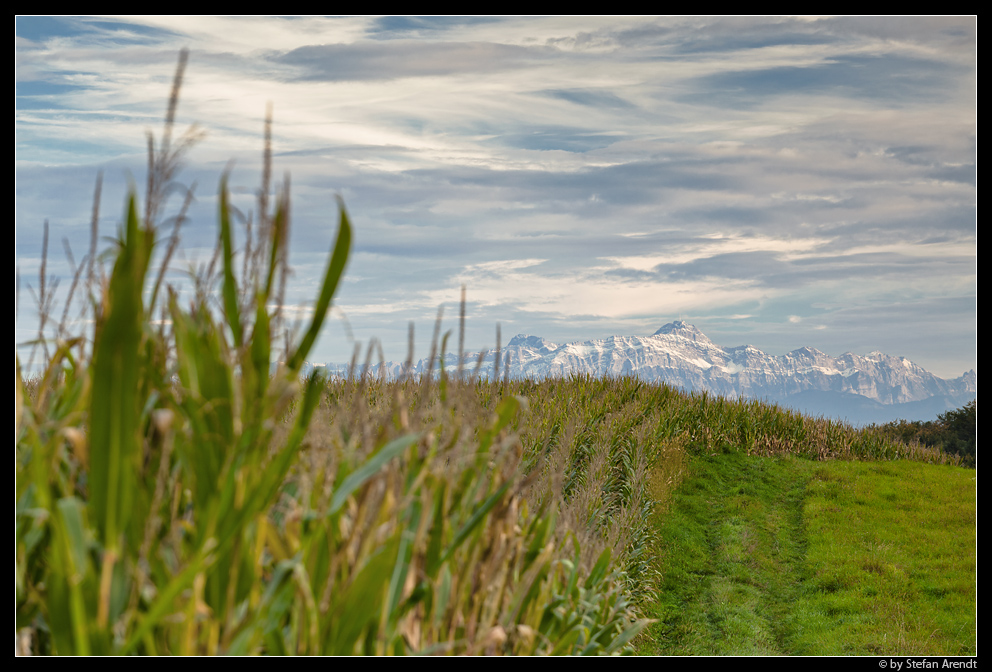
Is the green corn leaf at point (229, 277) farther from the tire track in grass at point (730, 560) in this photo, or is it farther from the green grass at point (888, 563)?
the green grass at point (888, 563)

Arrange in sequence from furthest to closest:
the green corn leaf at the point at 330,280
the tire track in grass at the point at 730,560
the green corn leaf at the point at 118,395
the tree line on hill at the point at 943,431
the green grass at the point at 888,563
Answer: the tree line on hill at the point at 943,431 < the tire track in grass at the point at 730,560 < the green grass at the point at 888,563 < the green corn leaf at the point at 330,280 < the green corn leaf at the point at 118,395

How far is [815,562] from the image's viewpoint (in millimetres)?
7664

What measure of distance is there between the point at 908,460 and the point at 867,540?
5170 mm

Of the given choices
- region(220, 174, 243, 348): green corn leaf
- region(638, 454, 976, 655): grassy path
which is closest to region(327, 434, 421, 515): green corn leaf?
region(220, 174, 243, 348): green corn leaf

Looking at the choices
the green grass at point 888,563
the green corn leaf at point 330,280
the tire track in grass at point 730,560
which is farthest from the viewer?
the tire track in grass at point 730,560

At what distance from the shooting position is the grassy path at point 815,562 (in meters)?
5.92

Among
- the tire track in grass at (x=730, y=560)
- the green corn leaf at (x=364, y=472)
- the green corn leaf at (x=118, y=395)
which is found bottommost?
the tire track in grass at (x=730, y=560)

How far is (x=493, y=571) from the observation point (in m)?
2.39

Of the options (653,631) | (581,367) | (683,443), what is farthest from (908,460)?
(653,631)

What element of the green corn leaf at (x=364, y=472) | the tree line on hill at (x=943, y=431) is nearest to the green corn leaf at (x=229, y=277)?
the green corn leaf at (x=364, y=472)

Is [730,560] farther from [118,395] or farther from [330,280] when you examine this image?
[118,395]
